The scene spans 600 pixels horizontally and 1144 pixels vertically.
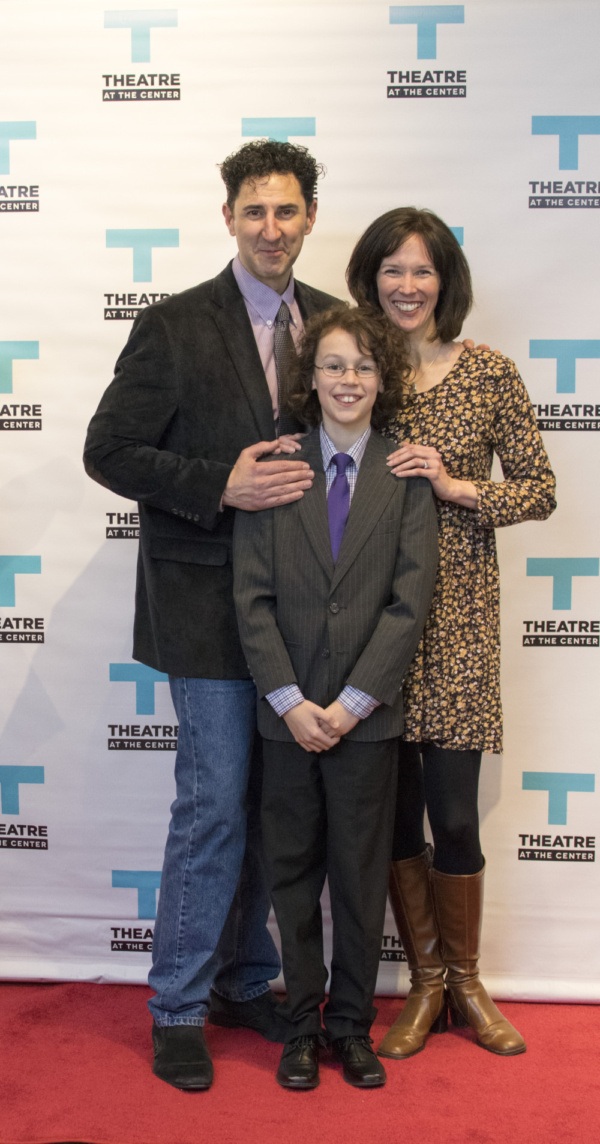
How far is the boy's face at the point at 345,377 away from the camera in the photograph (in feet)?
6.20

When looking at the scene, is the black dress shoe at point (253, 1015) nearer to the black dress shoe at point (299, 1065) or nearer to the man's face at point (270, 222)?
the black dress shoe at point (299, 1065)

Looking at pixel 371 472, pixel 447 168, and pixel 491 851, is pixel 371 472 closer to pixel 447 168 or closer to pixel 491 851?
pixel 447 168

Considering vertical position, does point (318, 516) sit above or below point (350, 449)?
below

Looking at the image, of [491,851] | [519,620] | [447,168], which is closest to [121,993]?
[491,851]

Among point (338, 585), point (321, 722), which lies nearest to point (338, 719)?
point (321, 722)

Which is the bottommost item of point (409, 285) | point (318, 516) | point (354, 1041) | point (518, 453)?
point (354, 1041)

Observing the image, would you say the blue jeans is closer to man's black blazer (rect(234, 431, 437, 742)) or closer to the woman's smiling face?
man's black blazer (rect(234, 431, 437, 742))

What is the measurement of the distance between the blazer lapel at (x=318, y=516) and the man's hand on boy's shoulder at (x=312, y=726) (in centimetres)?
26

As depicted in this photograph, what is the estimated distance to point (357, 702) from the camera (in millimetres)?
1862

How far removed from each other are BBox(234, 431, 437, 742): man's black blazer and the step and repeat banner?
74 centimetres

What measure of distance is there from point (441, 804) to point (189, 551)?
77 cm

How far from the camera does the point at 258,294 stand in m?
2.07

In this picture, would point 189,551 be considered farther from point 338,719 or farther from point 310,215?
point 310,215

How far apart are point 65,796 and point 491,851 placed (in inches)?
46.5
